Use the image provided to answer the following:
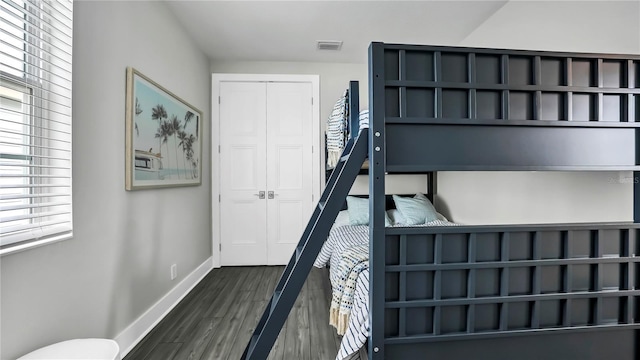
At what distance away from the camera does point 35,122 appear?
1367mm

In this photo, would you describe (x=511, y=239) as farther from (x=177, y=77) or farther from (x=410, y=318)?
(x=177, y=77)

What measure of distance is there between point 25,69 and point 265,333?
5.09ft

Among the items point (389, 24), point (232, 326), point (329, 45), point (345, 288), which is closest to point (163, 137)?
point (232, 326)

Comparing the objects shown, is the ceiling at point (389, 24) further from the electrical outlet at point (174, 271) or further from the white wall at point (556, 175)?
the electrical outlet at point (174, 271)

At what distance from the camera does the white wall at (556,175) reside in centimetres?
163

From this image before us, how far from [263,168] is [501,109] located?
301 centimetres

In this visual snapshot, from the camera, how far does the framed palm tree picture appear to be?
2.01 meters

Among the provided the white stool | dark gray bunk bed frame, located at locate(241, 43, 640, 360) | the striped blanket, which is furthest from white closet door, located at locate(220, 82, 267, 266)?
dark gray bunk bed frame, located at locate(241, 43, 640, 360)

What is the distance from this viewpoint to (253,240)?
3844mm

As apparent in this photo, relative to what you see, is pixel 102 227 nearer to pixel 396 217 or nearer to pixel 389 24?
pixel 396 217

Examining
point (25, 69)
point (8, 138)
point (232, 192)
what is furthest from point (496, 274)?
point (232, 192)

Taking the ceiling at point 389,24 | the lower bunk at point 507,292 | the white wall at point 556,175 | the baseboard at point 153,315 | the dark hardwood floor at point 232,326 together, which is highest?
the ceiling at point 389,24

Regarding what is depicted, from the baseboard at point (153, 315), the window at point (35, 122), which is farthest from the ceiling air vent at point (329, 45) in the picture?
the baseboard at point (153, 315)

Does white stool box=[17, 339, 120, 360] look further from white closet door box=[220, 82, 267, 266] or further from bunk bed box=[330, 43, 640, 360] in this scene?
white closet door box=[220, 82, 267, 266]
